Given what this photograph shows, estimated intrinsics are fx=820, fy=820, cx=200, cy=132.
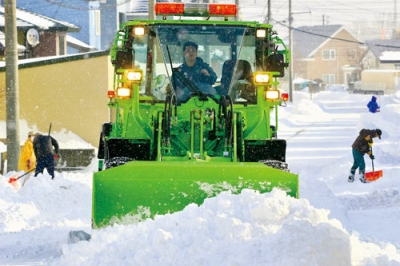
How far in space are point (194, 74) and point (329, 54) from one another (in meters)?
101

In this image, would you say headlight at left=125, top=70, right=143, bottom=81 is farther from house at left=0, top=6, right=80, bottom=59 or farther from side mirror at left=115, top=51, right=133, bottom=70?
house at left=0, top=6, right=80, bottom=59

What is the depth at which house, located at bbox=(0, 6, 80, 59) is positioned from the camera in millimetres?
31766

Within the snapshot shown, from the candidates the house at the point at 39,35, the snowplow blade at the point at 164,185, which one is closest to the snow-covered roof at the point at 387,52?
the house at the point at 39,35

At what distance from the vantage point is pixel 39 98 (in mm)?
21875

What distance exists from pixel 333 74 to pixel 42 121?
301 feet

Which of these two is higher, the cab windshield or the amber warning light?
the amber warning light

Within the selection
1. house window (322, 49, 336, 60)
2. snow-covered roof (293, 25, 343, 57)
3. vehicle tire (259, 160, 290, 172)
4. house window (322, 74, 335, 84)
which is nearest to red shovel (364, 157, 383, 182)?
vehicle tire (259, 160, 290, 172)

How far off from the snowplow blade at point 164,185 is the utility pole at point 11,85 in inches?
358

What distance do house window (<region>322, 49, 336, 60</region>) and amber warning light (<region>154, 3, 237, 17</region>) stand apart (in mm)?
100030

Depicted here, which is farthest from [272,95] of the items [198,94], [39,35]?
[39,35]

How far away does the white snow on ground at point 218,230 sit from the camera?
6457 millimetres

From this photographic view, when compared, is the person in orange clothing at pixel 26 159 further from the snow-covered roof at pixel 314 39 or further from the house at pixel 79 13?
the snow-covered roof at pixel 314 39

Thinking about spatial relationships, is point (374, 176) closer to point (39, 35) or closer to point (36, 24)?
point (36, 24)

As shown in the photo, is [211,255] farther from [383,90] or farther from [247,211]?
[383,90]
